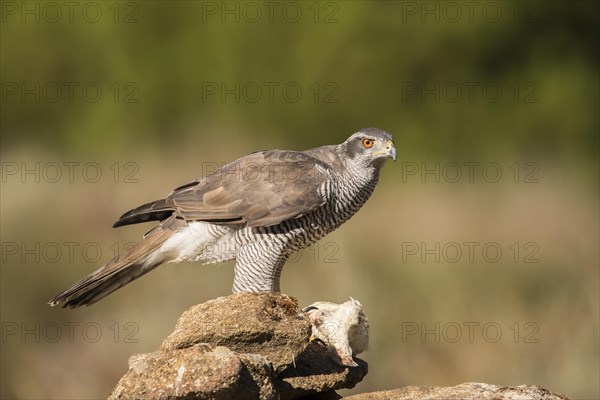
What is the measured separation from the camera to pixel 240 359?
6.18m

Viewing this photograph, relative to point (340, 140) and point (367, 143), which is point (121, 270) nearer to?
point (367, 143)

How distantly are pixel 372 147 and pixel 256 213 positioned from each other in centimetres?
104

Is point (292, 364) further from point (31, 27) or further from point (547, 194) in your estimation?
point (31, 27)

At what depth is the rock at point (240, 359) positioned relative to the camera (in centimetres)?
608

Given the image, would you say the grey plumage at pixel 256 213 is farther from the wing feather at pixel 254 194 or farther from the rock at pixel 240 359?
the rock at pixel 240 359

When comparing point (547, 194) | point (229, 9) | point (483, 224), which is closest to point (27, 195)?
point (483, 224)

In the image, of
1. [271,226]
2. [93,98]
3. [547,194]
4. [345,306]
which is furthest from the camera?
[93,98]

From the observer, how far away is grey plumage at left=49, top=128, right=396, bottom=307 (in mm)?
8328

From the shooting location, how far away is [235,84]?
777 inches

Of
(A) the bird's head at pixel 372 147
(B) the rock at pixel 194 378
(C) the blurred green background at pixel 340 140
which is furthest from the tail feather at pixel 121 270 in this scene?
(C) the blurred green background at pixel 340 140

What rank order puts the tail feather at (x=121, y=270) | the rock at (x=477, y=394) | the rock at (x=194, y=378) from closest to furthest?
the rock at (x=194, y=378)
the rock at (x=477, y=394)
the tail feather at (x=121, y=270)

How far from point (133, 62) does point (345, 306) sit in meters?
13.7

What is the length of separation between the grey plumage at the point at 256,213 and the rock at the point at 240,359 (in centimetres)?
140

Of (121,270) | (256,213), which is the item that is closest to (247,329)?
(256,213)
